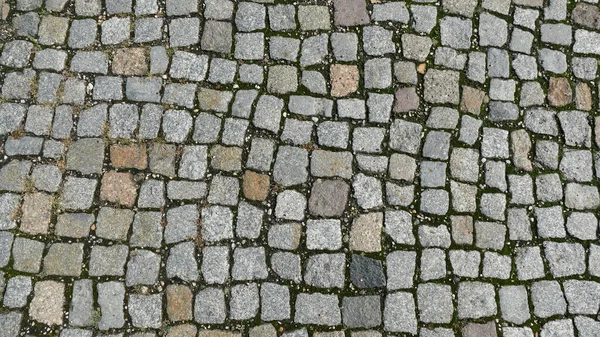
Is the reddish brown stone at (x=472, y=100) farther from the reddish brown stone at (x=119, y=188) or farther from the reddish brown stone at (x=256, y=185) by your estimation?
the reddish brown stone at (x=119, y=188)

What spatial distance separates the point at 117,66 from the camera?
4656 mm

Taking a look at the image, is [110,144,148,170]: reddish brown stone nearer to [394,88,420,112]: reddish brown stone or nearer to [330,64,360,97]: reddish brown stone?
[330,64,360,97]: reddish brown stone

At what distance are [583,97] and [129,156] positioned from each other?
3908mm

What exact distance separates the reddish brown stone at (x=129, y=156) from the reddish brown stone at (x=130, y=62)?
0.65 meters

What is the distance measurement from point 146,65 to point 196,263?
5.66 feet

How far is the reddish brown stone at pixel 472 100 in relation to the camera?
472cm

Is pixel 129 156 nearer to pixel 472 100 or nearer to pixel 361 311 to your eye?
pixel 361 311

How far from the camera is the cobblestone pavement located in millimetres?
4258

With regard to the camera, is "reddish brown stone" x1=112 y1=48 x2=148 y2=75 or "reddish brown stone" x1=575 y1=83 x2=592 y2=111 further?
"reddish brown stone" x1=575 y1=83 x2=592 y2=111

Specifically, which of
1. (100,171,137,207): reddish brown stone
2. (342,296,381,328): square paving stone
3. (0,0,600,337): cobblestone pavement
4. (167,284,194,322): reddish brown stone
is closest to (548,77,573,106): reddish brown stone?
(0,0,600,337): cobblestone pavement

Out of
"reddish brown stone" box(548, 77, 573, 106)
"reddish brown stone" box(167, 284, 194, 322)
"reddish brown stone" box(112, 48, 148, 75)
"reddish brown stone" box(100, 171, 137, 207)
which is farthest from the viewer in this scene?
"reddish brown stone" box(548, 77, 573, 106)

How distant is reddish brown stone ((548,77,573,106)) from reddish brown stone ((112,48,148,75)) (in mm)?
3495

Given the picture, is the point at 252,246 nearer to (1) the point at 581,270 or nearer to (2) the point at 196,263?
(2) the point at 196,263

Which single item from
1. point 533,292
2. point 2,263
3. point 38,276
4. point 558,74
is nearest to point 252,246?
point 38,276
